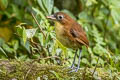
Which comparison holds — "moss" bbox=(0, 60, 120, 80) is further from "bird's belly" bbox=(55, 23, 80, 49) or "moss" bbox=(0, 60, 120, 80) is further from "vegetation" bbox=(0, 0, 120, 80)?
"bird's belly" bbox=(55, 23, 80, 49)

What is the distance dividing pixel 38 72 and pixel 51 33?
601mm

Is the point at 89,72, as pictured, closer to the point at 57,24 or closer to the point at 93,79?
the point at 93,79

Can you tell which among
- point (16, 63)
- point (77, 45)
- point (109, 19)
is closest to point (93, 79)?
point (77, 45)

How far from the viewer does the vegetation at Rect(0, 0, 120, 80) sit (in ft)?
14.4

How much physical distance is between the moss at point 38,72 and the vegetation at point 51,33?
0.27 ft

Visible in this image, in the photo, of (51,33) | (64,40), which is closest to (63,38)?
(64,40)

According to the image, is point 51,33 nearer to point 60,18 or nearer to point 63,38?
point 63,38

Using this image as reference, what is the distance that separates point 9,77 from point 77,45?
1081 millimetres

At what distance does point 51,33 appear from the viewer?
432 cm

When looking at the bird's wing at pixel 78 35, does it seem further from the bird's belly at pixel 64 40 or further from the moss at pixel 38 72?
the moss at pixel 38 72

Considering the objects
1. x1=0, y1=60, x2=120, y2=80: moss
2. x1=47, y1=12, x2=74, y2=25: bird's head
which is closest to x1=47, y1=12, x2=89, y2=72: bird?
x1=47, y1=12, x2=74, y2=25: bird's head

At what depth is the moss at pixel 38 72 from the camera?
3859 mm

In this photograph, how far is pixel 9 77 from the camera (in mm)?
3824

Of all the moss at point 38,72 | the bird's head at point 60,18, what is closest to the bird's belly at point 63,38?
the bird's head at point 60,18
